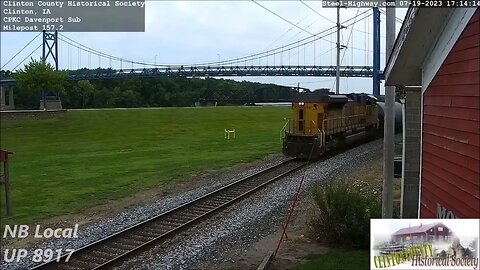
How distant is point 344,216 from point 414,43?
3881 millimetres

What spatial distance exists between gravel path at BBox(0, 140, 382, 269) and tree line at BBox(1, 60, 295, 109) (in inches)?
1554

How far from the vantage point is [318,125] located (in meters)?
23.9

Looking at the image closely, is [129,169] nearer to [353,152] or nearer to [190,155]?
[190,155]

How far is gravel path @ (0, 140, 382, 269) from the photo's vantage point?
9289 mm

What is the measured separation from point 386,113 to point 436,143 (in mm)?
2536

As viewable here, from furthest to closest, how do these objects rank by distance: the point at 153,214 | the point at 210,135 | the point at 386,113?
the point at 210,135, the point at 153,214, the point at 386,113

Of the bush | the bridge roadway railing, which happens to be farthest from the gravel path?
the bridge roadway railing

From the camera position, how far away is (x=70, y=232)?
1134 cm

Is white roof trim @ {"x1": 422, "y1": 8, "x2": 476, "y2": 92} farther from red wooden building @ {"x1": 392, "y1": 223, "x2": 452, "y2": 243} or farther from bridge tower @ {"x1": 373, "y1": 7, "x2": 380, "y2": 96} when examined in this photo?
bridge tower @ {"x1": 373, "y1": 7, "x2": 380, "y2": 96}

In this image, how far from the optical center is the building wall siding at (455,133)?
5711 millimetres

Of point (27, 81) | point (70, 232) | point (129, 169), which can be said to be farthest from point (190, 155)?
point (27, 81)

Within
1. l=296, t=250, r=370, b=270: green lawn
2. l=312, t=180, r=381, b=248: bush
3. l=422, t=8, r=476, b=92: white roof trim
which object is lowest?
l=296, t=250, r=370, b=270: green lawn

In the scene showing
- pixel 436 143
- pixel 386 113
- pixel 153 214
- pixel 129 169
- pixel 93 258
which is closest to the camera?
pixel 436 143

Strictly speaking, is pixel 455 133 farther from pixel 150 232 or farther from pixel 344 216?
pixel 150 232
